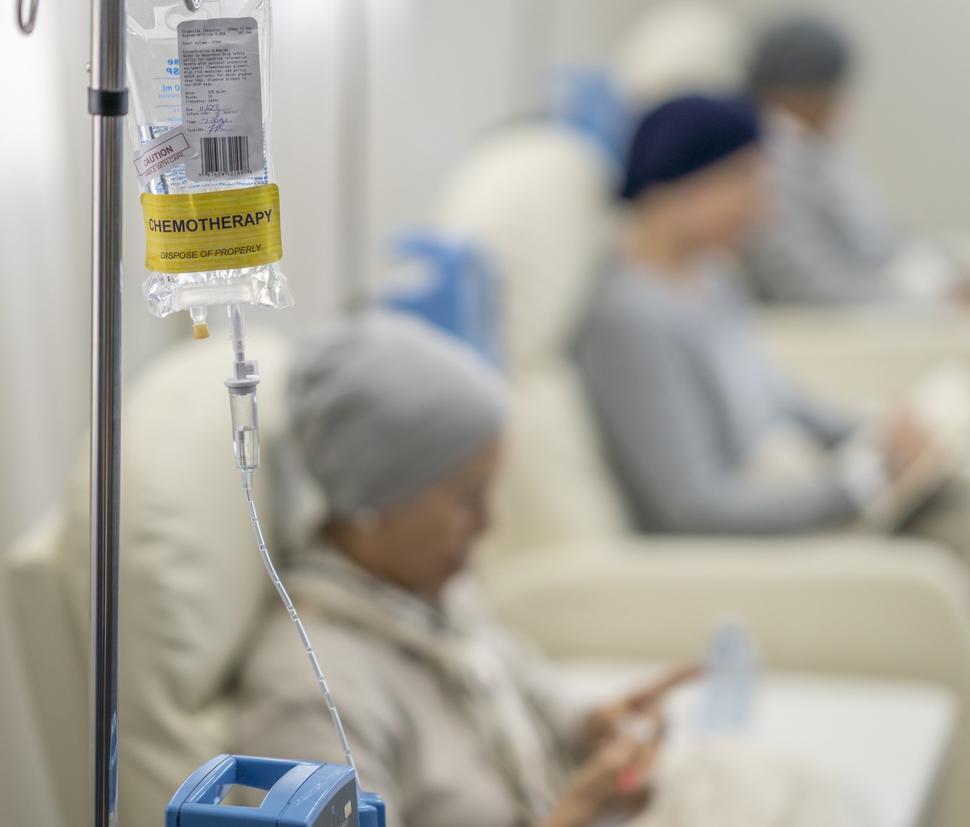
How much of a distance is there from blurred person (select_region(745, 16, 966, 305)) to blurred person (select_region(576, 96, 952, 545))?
109 cm

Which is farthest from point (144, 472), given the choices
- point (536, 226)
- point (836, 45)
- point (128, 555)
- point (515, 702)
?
point (836, 45)

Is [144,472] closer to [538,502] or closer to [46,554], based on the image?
[46,554]

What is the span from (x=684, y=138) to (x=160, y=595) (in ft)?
4.23

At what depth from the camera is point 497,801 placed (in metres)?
1.19

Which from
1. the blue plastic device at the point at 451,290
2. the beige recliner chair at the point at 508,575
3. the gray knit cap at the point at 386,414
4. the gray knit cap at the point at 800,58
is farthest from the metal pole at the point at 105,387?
the gray knit cap at the point at 800,58

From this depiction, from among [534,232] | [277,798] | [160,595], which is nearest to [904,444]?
[534,232]

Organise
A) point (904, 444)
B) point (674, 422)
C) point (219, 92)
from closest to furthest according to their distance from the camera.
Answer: point (219, 92) < point (674, 422) < point (904, 444)

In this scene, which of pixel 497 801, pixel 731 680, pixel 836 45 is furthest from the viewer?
pixel 836 45

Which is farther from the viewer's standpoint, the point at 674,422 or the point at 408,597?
the point at 674,422

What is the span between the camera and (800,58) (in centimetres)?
371

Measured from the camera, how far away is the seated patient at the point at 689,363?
1.92 metres

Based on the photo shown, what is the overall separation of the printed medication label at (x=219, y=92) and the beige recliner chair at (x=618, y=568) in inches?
49.0

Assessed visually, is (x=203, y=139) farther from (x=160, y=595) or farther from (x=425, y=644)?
(x=425, y=644)

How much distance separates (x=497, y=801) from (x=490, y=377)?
1.27 feet
